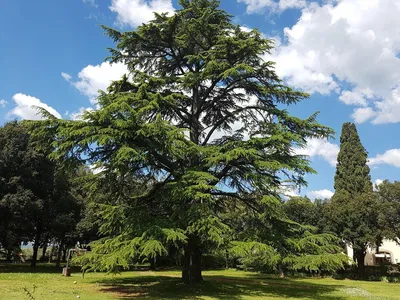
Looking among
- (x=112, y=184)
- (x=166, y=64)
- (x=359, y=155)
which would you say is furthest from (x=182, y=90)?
(x=359, y=155)

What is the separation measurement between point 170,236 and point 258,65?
9.44m

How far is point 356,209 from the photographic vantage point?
98.0 ft

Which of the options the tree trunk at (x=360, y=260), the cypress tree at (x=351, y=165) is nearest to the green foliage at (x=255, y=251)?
the tree trunk at (x=360, y=260)

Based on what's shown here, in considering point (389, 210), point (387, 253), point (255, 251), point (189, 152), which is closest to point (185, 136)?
point (189, 152)

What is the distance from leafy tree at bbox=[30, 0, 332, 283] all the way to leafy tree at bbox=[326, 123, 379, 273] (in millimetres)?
16459

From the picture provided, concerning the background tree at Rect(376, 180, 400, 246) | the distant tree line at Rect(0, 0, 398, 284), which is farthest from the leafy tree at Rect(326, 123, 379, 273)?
the distant tree line at Rect(0, 0, 398, 284)

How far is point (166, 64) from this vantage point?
1892 cm

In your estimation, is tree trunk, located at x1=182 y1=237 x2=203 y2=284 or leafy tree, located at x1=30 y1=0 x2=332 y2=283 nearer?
leafy tree, located at x1=30 y1=0 x2=332 y2=283

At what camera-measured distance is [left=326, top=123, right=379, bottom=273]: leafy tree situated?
29609 mm

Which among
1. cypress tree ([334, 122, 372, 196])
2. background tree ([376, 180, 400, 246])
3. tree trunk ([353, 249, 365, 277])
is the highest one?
cypress tree ([334, 122, 372, 196])

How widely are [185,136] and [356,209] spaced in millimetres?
22054

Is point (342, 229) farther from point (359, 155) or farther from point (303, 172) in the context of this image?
point (303, 172)

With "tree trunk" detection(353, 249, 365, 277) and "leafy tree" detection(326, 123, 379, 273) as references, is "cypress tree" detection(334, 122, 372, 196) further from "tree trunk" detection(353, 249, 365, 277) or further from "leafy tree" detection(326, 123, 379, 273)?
"tree trunk" detection(353, 249, 365, 277)

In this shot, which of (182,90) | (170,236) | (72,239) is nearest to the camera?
(170,236)
